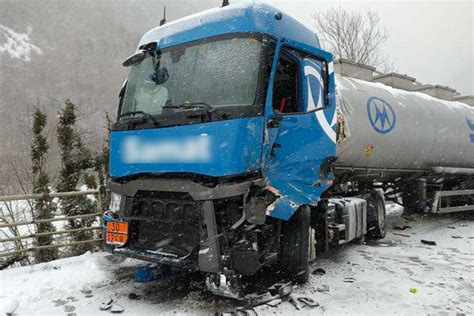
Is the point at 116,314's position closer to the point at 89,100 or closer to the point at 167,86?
the point at 167,86

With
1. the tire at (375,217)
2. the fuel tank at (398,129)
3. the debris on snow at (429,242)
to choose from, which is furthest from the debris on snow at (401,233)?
the fuel tank at (398,129)

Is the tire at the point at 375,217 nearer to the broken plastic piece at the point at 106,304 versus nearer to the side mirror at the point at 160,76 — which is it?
the side mirror at the point at 160,76

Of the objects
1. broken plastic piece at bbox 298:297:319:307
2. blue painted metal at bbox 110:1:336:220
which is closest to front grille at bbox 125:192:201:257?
blue painted metal at bbox 110:1:336:220

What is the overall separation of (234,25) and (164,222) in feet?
7.36

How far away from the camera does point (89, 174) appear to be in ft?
36.5

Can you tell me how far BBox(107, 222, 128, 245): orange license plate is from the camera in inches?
173

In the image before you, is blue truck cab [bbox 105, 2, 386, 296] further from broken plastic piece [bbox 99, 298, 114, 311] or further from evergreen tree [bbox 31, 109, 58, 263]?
evergreen tree [bbox 31, 109, 58, 263]

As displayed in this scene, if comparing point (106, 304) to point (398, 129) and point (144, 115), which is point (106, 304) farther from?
point (398, 129)

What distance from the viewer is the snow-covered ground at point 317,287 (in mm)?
4238

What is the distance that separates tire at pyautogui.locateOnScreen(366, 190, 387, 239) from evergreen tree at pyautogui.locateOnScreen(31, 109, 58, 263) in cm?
607

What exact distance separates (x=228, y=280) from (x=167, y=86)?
2216mm

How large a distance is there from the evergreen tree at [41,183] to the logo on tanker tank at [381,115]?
6053mm

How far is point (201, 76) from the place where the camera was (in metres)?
4.26

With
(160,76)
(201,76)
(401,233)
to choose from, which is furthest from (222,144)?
(401,233)
